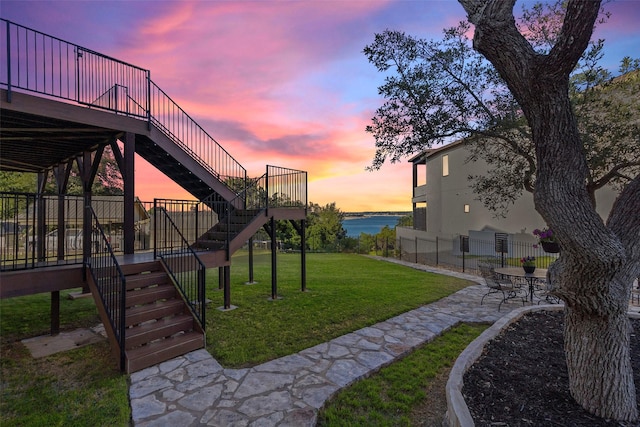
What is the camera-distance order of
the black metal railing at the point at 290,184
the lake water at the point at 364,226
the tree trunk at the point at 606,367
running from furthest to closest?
the lake water at the point at 364,226, the black metal railing at the point at 290,184, the tree trunk at the point at 606,367

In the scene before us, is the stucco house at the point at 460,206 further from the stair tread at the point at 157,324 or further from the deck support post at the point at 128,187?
the stair tread at the point at 157,324

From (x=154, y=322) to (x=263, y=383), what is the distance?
250 centimetres

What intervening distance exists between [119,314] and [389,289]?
727cm

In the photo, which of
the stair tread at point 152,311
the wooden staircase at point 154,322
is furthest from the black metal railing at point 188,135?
the stair tread at point 152,311

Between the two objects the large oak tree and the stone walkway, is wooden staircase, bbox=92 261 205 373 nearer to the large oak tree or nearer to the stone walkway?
the stone walkway

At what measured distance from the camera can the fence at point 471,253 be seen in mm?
13609

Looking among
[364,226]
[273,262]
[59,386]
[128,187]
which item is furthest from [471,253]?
[364,226]

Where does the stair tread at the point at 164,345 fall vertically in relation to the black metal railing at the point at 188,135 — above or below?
below

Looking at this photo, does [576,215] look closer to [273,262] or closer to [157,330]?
[157,330]

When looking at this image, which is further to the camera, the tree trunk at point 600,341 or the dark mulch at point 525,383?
the dark mulch at point 525,383

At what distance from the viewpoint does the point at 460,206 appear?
19.0 m

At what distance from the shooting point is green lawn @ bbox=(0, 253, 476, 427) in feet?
11.3

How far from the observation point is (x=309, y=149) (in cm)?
1588

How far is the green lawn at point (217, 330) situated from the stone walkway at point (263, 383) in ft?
0.83
